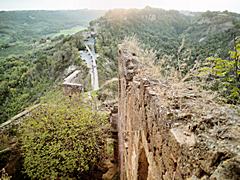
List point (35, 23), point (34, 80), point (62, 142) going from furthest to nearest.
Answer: point (35, 23), point (34, 80), point (62, 142)

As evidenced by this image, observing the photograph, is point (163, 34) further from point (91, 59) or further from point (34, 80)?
point (34, 80)

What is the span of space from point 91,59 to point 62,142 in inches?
667

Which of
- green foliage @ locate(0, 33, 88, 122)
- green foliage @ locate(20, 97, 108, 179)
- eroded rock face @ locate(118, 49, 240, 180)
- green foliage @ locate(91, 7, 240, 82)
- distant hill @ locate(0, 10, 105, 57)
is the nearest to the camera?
eroded rock face @ locate(118, 49, 240, 180)

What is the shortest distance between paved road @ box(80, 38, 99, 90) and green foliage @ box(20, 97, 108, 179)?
887cm

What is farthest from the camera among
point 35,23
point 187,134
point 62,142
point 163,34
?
point 35,23

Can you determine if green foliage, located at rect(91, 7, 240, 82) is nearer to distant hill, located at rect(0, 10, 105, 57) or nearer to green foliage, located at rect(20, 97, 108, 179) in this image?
green foliage, located at rect(20, 97, 108, 179)

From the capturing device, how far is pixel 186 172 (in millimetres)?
2027

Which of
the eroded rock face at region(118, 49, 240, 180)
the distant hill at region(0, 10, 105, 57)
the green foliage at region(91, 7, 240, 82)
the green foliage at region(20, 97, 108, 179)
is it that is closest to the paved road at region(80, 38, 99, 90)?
the green foliage at region(91, 7, 240, 82)

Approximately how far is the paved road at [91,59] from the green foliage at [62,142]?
29.1 ft

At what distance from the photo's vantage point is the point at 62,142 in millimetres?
8891

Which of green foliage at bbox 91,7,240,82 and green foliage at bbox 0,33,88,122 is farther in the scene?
green foliage at bbox 0,33,88,122

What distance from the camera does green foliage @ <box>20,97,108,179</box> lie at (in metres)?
8.56

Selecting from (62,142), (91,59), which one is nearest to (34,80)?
(91,59)

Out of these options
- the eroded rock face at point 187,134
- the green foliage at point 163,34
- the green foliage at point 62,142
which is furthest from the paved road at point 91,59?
the eroded rock face at point 187,134
